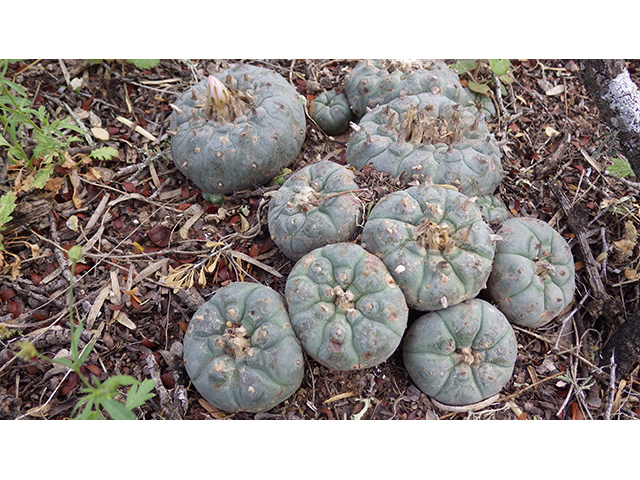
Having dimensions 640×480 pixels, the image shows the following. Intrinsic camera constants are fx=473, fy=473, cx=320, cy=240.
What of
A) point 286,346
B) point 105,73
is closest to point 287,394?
point 286,346

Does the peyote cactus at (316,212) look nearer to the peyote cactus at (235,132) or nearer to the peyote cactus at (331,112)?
the peyote cactus at (235,132)

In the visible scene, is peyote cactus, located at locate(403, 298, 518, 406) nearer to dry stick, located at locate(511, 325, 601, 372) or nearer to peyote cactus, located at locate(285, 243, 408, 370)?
peyote cactus, located at locate(285, 243, 408, 370)

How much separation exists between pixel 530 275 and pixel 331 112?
2.37 m

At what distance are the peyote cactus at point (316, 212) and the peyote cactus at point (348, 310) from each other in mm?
382

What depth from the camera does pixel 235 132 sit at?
383 cm

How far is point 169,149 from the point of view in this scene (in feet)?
14.9

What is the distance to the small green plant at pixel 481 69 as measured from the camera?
4.50 metres

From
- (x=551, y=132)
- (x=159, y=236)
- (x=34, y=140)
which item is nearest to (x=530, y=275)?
(x=551, y=132)

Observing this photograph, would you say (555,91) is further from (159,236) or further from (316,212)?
(159,236)

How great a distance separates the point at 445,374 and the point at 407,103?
2.11 m

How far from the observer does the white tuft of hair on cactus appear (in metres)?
3.80

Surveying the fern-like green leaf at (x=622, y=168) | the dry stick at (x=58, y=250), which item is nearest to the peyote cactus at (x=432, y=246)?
the fern-like green leaf at (x=622, y=168)

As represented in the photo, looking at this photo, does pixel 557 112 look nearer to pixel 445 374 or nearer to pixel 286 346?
pixel 445 374

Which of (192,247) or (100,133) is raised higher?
(100,133)
